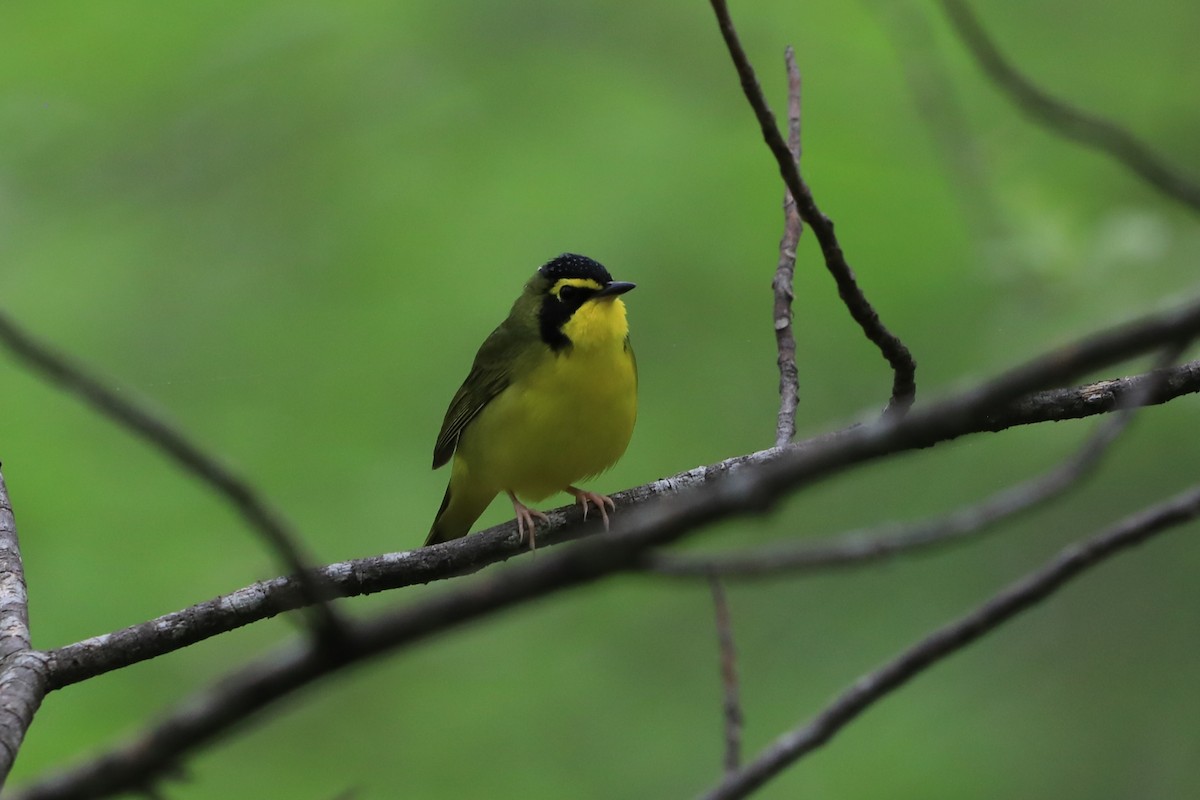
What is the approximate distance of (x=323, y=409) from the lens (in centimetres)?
823

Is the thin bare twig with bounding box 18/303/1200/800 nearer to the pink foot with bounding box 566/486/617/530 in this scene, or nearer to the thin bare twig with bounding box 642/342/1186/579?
the thin bare twig with bounding box 642/342/1186/579

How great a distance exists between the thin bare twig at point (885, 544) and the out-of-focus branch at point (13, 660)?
133 centimetres

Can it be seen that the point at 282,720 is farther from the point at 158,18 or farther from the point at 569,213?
the point at 158,18

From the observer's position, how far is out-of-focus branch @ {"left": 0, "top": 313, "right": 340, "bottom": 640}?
1.37 meters

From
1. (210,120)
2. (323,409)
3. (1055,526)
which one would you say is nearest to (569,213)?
(323,409)

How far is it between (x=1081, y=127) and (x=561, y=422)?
299 centimetres

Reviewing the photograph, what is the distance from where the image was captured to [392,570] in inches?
148

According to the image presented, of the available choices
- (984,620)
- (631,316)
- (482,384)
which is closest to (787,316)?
(482,384)

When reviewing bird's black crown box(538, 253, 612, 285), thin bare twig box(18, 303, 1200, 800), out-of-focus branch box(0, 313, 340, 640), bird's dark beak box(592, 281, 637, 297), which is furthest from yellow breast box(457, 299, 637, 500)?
thin bare twig box(18, 303, 1200, 800)

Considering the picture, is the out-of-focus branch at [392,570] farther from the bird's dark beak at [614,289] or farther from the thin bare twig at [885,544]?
the bird's dark beak at [614,289]

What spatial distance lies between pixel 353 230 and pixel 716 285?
2.42 metres

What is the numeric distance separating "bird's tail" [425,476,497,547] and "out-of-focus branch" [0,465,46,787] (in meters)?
2.17

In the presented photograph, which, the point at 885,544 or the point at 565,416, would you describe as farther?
the point at 565,416

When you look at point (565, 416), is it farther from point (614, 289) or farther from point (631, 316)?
point (631, 316)
